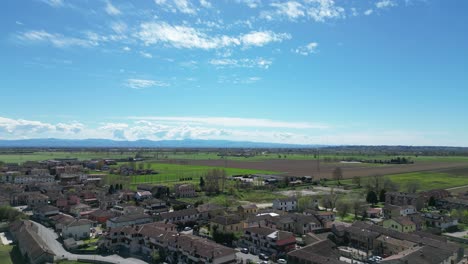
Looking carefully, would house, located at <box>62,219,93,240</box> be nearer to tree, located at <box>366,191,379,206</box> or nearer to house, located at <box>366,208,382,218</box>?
house, located at <box>366,208,382,218</box>

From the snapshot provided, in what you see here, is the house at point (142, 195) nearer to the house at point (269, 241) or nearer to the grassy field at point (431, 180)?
the house at point (269, 241)

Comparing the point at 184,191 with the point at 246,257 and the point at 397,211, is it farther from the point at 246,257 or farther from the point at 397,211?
the point at 397,211

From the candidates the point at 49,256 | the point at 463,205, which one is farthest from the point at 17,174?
the point at 463,205

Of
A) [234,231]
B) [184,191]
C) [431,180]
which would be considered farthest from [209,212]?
[431,180]

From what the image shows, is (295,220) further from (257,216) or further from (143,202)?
(143,202)

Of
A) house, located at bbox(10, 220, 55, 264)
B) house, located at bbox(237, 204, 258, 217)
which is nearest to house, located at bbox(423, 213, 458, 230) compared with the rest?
house, located at bbox(237, 204, 258, 217)

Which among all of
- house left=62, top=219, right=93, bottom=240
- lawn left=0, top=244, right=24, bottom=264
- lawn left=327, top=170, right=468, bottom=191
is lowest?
lawn left=0, top=244, right=24, bottom=264
